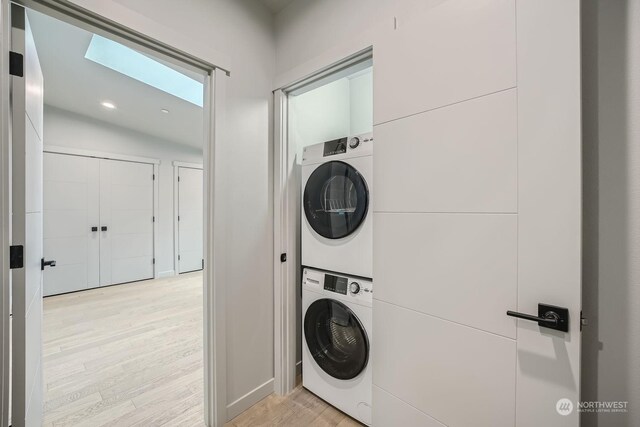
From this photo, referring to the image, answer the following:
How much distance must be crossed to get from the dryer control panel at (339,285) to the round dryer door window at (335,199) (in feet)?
0.86

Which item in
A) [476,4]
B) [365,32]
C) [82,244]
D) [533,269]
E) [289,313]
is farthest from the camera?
[82,244]

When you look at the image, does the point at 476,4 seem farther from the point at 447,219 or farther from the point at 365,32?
the point at 447,219

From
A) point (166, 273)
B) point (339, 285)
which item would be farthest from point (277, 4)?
point (166, 273)

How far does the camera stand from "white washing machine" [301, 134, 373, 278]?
4.50 ft

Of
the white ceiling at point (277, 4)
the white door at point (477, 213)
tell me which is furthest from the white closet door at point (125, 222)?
the white door at point (477, 213)

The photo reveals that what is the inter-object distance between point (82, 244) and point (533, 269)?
17.0ft

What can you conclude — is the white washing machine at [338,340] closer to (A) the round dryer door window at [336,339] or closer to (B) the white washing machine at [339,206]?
(A) the round dryer door window at [336,339]

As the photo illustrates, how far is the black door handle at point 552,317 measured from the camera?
2.44 feet

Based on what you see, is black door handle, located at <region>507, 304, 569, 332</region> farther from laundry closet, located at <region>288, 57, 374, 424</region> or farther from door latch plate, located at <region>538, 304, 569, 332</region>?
laundry closet, located at <region>288, 57, 374, 424</region>

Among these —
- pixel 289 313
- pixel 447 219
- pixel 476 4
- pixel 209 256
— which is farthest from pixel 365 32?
pixel 289 313

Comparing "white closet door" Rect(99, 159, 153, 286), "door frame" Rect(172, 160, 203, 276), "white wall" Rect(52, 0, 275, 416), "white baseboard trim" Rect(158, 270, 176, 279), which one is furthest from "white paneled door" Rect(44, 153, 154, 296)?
"white wall" Rect(52, 0, 275, 416)

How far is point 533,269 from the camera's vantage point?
0.80 m

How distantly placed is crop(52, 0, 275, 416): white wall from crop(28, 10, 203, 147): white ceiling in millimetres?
430

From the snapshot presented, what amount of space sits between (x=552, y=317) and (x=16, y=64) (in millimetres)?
2080
